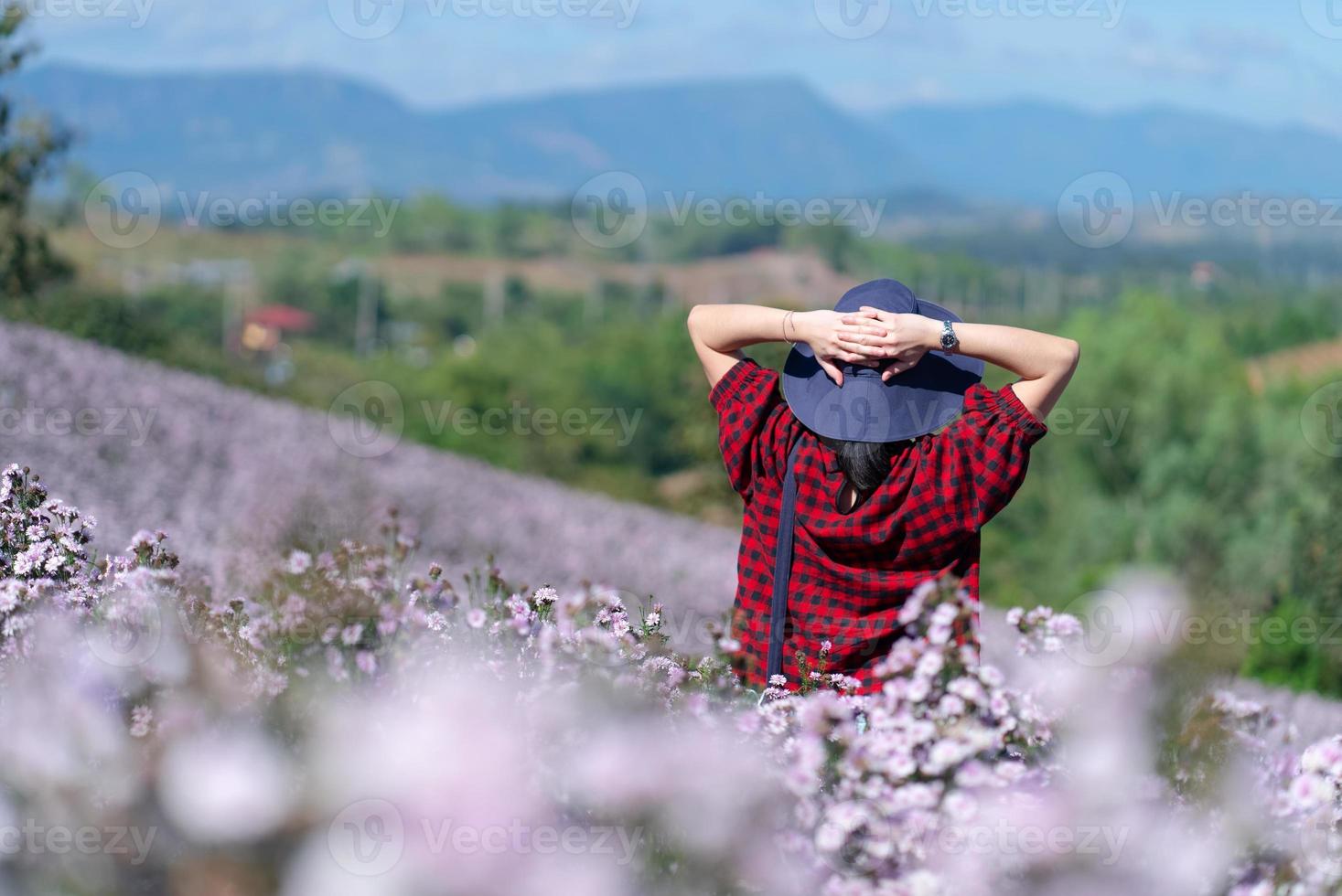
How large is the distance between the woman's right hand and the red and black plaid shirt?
218mm

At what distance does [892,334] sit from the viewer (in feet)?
10.7

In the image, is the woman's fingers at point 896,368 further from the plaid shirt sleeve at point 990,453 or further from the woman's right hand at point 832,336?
the plaid shirt sleeve at point 990,453

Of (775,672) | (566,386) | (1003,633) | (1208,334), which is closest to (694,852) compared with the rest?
(775,672)

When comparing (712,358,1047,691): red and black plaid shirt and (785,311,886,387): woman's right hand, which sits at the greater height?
(785,311,886,387): woman's right hand

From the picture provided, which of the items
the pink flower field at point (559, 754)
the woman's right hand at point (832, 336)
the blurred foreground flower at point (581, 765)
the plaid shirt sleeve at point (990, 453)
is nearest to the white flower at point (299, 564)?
the pink flower field at point (559, 754)

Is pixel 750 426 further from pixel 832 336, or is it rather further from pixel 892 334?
pixel 892 334

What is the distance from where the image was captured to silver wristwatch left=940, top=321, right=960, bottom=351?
3.29 meters

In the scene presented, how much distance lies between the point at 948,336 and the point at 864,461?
0.39 metres

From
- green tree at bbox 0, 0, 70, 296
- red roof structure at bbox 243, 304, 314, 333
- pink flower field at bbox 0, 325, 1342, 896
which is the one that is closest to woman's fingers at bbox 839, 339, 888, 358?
pink flower field at bbox 0, 325, 1342, 896

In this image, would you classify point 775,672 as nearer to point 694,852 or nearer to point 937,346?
point 937,346

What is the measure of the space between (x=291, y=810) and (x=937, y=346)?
205 centimetres

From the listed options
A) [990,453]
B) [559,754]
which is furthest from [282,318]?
[559,754]

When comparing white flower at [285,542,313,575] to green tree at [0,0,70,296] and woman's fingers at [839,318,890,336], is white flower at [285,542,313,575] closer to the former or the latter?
woman's fingers at [839,318,890,336]

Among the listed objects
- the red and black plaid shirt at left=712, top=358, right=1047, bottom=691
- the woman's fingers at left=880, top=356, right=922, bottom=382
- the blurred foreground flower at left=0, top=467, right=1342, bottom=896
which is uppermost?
the woman's fingers at left=880, top=356, right=922, bottom=382
